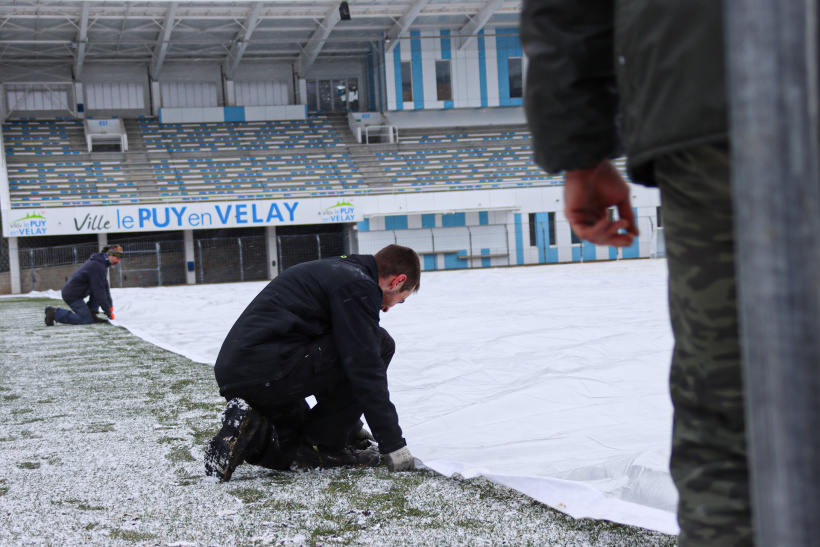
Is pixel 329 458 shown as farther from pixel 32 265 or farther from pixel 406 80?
pixel 406 80

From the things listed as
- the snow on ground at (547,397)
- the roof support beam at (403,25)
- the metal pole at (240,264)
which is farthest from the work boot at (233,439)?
the roof support beam at (403,25)

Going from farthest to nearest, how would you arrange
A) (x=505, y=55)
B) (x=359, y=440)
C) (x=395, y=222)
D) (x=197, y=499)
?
(x=505, y=55) < (x=395, y=222) < (x=359, y=440) < (x=197, y=499)

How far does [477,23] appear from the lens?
24578 millimetres

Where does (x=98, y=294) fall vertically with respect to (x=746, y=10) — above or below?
below

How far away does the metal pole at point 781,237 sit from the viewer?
0.43 m

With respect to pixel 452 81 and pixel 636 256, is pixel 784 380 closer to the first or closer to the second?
pixel 636 256

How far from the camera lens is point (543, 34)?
0.88 metres

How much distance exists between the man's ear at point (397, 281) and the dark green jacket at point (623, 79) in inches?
64.2

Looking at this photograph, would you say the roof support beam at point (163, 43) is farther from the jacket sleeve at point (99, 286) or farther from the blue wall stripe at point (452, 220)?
the jacket sleeve at point (99, 286)

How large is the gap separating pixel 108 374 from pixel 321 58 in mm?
23926

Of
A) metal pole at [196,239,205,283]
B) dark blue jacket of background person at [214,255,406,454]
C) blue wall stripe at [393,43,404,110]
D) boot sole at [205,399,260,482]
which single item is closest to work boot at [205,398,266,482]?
boot sole at [205,399,260,482]

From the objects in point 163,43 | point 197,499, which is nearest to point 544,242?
point 163,43

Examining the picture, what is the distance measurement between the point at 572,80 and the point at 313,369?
173cm

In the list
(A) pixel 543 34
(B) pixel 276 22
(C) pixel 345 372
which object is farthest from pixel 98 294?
(B) pixel 276 22
